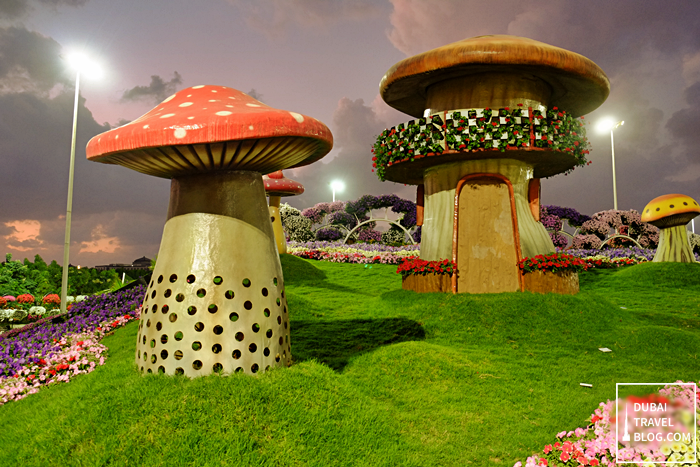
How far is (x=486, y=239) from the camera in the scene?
998 centimetres

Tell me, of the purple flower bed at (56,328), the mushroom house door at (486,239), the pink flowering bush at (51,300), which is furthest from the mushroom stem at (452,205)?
the pink flowering bush at (51,300)

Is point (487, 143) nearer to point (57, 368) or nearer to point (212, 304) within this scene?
point (212, 304)

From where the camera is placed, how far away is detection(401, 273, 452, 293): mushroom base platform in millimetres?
10031

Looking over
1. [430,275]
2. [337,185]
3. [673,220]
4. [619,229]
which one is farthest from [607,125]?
[430,275]

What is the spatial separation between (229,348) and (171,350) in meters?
0.58

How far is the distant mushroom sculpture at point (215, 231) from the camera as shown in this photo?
4012mm

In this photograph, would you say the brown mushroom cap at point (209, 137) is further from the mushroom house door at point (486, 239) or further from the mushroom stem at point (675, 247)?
the mushroom stem at point (675, 247)

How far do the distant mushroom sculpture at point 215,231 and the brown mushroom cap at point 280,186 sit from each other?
12415mm

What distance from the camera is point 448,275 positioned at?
10023 mm

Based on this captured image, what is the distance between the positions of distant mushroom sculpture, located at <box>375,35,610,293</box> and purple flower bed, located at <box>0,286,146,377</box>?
22.4 ft

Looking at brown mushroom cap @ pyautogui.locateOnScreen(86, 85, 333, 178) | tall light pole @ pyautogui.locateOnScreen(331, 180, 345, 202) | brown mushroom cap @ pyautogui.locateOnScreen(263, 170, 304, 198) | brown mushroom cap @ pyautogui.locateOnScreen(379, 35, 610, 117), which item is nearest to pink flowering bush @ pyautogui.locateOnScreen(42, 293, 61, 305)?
brown mushroom cap @ pyautogui.locateOnScreen(263, 170, 304, 198)

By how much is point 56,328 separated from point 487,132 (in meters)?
9.50

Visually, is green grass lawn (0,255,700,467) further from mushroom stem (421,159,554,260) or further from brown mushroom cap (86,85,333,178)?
brown mushroom cap (86,85,333,178)

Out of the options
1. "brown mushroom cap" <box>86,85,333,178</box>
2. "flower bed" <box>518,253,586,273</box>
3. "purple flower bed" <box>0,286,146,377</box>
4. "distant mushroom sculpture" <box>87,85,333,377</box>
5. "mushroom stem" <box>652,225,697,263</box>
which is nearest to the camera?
"brown mushroom cap" <box>86,85,333,178</box>
